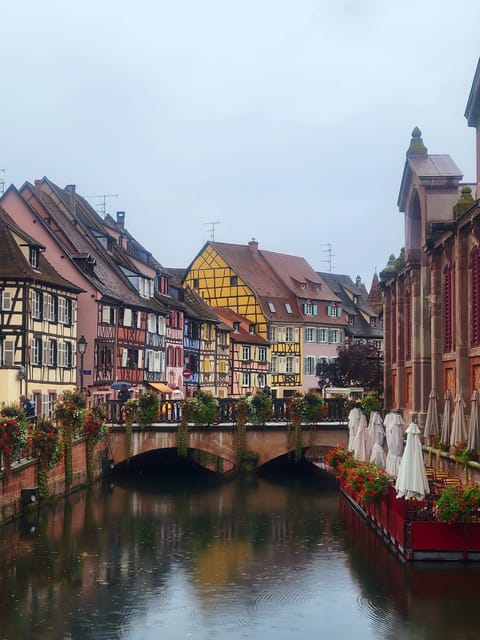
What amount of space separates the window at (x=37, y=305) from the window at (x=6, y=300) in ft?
4.23

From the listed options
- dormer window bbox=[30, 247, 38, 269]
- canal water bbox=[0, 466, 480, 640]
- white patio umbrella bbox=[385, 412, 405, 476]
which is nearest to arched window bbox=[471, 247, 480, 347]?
white patio umbrella bbox=[385, 412, 405, 476]

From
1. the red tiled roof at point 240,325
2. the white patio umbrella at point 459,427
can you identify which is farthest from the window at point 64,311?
the red tiled roof at point 240,325

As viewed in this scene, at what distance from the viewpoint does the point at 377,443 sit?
3722cm

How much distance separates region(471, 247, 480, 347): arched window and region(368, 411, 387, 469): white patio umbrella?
4.47 metres

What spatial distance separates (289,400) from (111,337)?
14521 mm

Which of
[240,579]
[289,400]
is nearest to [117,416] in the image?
[289,400]

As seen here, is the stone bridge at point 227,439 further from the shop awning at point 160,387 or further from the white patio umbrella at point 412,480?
the white patio umbrella at point 412,480

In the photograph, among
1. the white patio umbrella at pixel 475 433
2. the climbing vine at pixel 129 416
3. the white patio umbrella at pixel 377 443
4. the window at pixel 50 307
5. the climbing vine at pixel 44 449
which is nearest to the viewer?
the white patio umbrella at pixel 475 433

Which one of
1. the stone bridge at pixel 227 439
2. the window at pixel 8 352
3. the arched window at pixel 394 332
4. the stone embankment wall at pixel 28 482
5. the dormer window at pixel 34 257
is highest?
the dormer window at pixel 34 257

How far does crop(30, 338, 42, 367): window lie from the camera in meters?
50.2

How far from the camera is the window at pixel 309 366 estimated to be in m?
96.8

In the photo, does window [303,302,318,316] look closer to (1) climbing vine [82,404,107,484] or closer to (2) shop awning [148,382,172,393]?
(2) shop awning [148,382,172,393]

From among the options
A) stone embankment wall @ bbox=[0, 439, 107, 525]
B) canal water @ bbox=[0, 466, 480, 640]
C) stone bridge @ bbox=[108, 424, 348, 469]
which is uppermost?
stone bridge @ bbox=[108, 424, 348, 469]

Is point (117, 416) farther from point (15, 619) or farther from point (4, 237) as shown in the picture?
point (15, 619)
